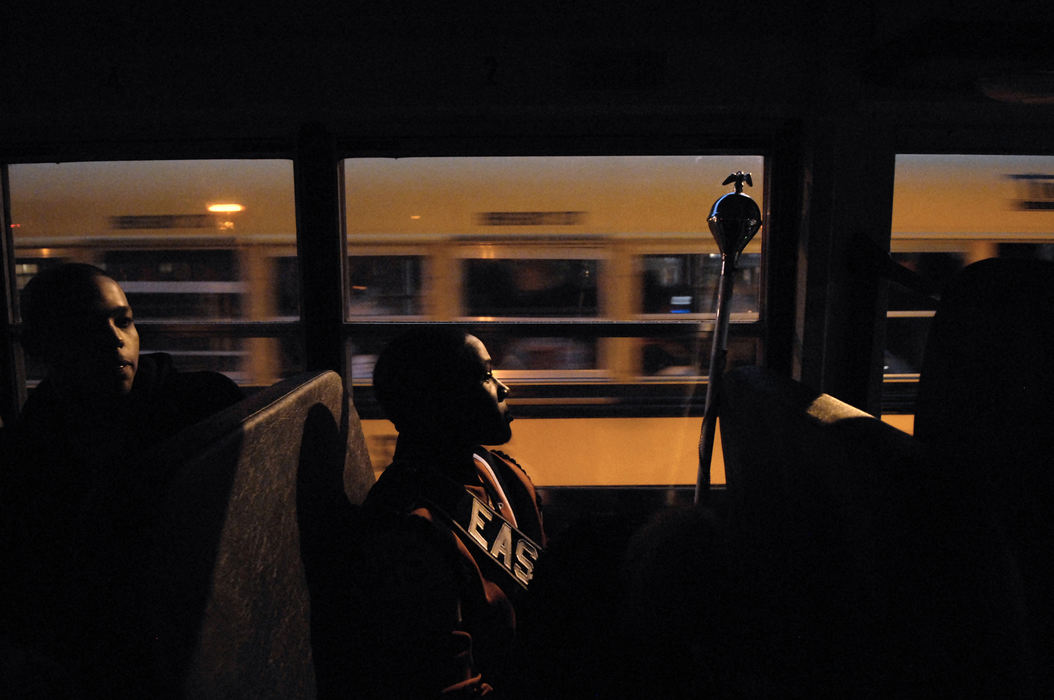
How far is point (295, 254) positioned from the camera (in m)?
2.26

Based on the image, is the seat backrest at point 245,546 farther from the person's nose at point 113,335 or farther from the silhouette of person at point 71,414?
the person's nose at point 113,335

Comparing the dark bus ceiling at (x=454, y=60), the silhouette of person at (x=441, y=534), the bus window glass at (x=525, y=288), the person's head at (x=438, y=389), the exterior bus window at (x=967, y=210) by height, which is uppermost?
the dark bus ceiling at (x=454, y=60)

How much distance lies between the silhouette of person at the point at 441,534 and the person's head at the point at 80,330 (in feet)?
2.13

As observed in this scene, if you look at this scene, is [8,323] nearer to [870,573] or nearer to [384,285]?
[384,285]

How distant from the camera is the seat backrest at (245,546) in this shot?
761mm

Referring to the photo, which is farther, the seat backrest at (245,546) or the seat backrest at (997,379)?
the seat backrest at (997,379)

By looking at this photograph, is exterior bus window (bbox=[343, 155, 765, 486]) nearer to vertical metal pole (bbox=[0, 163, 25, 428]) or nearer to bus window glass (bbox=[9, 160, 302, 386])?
bus window glass (bbox=[9, 160, 302, 386])

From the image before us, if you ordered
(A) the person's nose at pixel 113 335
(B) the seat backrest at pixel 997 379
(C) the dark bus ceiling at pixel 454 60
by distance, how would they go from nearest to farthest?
1. (B) the seat backrest at pixel 997 379
2. (A) the person's nose at pixel 113 335
3. (C) the dark bus ceiling at pixel 454 60

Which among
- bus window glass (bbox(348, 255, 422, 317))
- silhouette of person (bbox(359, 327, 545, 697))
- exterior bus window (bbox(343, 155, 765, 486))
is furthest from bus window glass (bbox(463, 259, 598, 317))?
silhouette of person (bbox(359, 327, 545, 697))

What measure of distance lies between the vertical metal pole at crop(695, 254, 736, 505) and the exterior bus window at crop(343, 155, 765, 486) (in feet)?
1.38

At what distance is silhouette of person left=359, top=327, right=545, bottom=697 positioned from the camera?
1039mm

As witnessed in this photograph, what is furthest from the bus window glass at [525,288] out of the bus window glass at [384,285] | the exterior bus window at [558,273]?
the bus window glass at [384,285]

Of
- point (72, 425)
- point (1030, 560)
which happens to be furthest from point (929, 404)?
point (72, 425)

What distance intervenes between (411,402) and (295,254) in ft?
4.22
